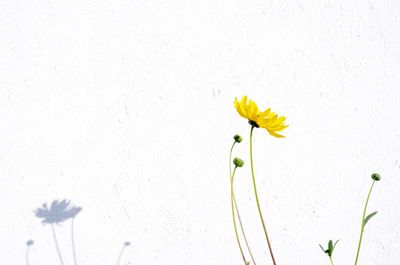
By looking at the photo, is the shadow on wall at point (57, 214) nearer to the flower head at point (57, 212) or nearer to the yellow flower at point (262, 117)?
the flower head at point (57, 212)

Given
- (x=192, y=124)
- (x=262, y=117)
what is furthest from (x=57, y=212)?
(x=262, y=117)

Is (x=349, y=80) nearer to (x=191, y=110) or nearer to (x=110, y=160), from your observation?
(x=191, y=110)

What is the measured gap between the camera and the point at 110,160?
1.04m

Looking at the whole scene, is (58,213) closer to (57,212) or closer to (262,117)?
(57,212)

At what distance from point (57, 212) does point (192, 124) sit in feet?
1.40

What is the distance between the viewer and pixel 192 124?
1.08 meters

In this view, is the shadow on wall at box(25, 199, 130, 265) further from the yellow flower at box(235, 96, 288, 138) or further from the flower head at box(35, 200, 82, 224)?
the yellow flower at box(235, 96, 288, 138)

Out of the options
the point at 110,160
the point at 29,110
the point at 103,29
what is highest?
the point at 103,29

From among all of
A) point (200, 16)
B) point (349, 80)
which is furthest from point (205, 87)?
point (349, 80)

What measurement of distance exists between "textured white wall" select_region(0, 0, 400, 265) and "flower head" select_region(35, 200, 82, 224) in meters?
0.02

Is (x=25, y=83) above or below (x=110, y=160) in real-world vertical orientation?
above

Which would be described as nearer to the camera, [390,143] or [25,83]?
[25,83]

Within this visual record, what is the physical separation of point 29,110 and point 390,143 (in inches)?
39.7

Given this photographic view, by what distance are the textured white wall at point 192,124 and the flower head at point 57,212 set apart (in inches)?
0.8
